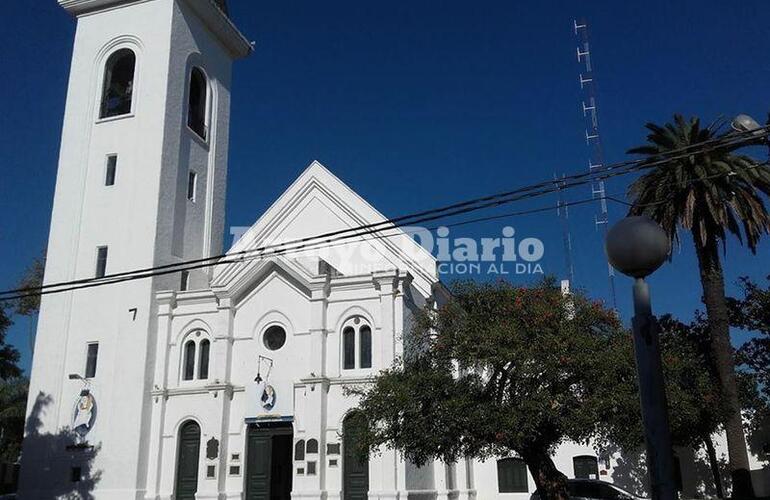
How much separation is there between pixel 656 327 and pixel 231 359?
77.5 feet

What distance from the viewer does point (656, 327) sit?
6430 millimetres

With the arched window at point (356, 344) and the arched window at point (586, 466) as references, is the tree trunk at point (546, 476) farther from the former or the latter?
the arched window at point (586, 466)

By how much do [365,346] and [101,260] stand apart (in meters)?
11.6

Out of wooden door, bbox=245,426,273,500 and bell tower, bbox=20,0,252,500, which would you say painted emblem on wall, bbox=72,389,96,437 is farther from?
wooden door, bbox=245,426,273,500

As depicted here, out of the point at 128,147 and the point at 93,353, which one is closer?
the point at 93,353

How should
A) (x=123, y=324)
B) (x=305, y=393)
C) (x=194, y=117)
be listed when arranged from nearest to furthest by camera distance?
(x=305, y=393), (x=123, y=324), (x=194, y=117)

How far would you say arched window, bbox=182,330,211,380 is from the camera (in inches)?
1137

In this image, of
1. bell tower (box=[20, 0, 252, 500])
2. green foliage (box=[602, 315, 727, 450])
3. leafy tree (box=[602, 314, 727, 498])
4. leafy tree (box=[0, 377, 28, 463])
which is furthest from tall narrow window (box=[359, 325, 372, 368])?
leafy tree (box=[0, 377, 28, 463])

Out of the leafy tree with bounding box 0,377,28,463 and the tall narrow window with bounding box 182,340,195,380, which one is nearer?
the tall narrow window with bounding box 182,340,195,380

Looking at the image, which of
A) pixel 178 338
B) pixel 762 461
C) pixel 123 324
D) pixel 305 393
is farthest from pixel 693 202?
pixel 123 324

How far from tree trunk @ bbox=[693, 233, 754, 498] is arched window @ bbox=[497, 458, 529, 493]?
815 centimetres

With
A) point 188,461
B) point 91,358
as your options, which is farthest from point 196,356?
point 91,358

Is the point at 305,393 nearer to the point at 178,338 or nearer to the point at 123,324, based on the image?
the point at 178,338

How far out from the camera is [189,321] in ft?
96.5
